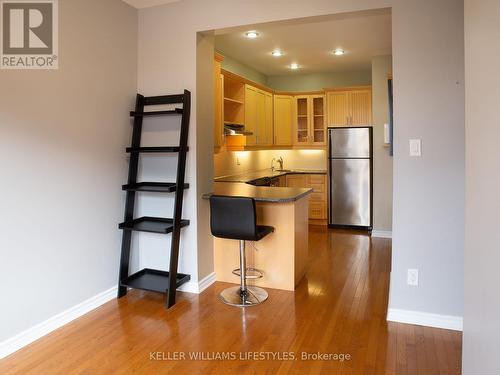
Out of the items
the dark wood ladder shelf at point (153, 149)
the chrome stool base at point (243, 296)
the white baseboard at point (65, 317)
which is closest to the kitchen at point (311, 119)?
the chrome stool base at point (243, 296)

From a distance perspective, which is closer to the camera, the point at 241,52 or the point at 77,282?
the point at 77,282

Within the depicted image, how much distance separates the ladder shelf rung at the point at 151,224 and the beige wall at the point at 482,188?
7.83ft

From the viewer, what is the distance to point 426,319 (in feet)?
9.27

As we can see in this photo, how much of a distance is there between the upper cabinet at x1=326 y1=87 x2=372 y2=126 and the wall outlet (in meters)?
3.79

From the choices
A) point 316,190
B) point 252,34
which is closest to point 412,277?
point 252,34

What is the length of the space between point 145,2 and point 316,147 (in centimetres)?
420

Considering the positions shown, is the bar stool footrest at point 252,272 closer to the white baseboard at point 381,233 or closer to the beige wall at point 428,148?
the beige wall at point 428,148

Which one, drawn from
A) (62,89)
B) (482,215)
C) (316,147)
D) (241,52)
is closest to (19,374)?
(62,89)

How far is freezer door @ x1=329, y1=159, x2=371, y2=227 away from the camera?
6.14 meters

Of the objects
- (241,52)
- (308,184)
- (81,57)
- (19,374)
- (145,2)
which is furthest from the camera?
(308,184)

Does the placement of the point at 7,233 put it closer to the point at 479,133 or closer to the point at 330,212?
the point at 479,133

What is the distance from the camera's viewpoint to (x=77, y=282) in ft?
9.89

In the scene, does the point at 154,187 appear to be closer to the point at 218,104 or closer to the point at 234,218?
the point at 234,218

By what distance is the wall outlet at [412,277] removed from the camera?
2838mm
